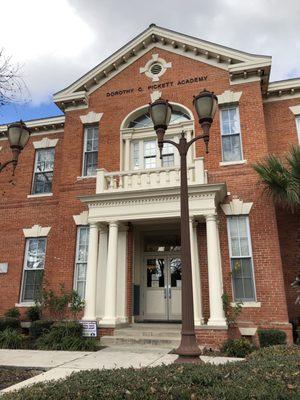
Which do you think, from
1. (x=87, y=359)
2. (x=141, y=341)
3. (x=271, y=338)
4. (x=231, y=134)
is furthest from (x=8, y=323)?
(x=231, y=134)

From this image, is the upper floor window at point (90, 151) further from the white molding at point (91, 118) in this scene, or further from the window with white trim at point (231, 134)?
the window with white trim at point (231, 134)

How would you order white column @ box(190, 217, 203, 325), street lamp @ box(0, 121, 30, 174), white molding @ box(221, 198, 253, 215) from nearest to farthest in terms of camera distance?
1. street lamp @ box(0, 121, 30, 174)
2. white column @ box(190, 217, 203, 325)
3. white molding @ box(221, 198, 253, 215)

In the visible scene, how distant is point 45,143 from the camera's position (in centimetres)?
1670

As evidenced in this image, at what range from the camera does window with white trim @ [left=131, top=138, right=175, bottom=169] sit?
46.5ft

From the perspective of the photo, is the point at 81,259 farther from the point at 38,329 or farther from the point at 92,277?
the point at 38,329

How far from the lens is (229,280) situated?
1187 cm

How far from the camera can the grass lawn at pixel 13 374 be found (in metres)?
6.62

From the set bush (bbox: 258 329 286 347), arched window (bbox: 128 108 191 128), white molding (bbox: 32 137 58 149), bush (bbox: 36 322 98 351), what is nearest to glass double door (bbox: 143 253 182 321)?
bush (bbox: 36 322 98 351)

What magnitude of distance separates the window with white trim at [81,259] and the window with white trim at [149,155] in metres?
3.25

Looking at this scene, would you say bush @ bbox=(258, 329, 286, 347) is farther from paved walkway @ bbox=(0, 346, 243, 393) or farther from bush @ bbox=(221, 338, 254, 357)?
paved walkway @ bbox=(0, 346, 243, 393)

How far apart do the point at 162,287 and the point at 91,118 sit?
746 cm

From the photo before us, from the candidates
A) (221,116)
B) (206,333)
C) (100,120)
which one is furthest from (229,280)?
(100,120)

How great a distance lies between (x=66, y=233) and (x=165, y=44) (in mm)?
8779

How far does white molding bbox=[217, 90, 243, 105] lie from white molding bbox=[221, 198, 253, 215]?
12.5ft
